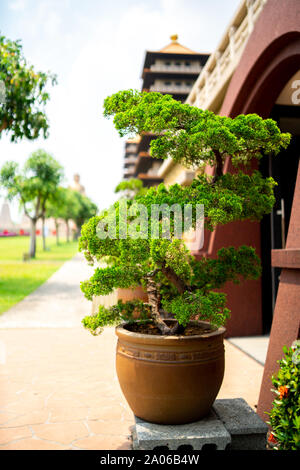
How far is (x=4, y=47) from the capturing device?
1209 centimetres

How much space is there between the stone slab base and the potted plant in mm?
115

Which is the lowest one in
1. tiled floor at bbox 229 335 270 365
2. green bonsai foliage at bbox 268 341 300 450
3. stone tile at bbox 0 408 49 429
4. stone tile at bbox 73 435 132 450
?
tiled floor at bbox 229 335 270 365

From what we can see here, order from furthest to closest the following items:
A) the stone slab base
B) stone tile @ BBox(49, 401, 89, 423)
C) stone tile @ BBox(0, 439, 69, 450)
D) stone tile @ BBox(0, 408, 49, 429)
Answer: stone tile @ BBox(49, 401, 89, 423)
stone tile @ BBox(0, 408, 49, 429)
stone tile @ BBox(0, 439, 69, 450)
the stone slab base

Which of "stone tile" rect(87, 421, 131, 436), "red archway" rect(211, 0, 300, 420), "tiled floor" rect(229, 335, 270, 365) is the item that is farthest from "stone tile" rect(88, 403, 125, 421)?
"tiled floor" rect(229, 335, 270, 365)

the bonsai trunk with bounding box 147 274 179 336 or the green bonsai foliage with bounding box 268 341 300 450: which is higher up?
the bonsai trunk with bounding box 147 274 179 336

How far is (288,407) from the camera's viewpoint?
2.92 m

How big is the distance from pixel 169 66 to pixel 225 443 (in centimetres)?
4690

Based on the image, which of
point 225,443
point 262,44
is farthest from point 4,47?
point 225,443

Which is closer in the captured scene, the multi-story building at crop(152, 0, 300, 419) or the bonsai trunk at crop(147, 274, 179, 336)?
the bonsai trunk at crop(147, 274, 179, 336)

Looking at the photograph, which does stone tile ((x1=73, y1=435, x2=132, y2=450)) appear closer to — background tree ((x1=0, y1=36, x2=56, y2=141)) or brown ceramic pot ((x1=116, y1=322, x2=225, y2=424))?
brown ceramic pot ((x1=116, y1=322, x2=225, y2=424))

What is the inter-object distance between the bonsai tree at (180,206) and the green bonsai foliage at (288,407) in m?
0.67

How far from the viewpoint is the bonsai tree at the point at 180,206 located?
133 inches

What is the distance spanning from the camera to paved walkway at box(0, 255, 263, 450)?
12.8ft

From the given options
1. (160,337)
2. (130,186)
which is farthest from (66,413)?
(130,186)
